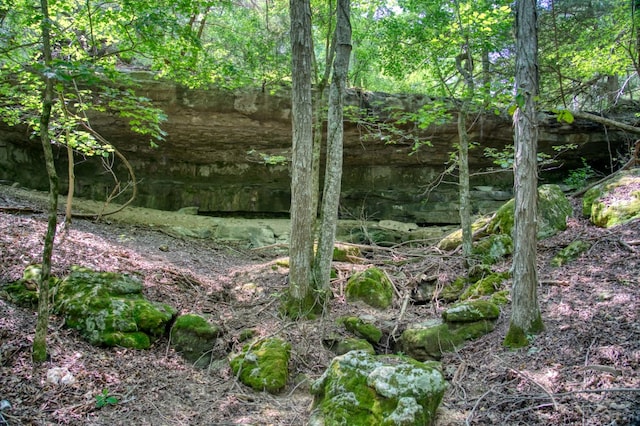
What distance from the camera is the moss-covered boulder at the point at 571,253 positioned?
6493 mm

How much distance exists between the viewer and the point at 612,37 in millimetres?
9406

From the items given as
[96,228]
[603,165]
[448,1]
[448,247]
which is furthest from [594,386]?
[603,165]

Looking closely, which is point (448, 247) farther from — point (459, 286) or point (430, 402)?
point (430, 402)

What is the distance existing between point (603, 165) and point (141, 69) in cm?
1647

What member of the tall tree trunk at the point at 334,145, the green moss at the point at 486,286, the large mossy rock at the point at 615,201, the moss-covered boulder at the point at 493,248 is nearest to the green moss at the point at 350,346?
the tall tree trunk at the point at 334,145

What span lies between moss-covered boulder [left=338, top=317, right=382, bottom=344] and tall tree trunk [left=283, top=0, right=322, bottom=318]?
2.00 ft

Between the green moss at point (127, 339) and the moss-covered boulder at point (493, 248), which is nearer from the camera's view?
the green moss at point (127, 339)

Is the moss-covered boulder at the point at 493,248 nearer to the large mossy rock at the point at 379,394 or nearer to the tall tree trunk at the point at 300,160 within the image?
the tall tree trunk at the point at 300,160

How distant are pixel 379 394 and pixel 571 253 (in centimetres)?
479

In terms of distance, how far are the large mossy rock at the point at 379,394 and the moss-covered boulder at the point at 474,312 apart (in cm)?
182

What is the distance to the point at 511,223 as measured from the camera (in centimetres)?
847

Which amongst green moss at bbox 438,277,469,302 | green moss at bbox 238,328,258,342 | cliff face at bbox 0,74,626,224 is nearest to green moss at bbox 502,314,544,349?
green moss at bbox 438,277,469,302

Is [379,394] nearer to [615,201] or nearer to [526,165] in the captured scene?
[526,165]

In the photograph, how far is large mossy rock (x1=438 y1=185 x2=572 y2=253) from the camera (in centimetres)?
792
